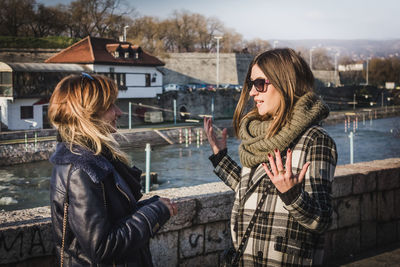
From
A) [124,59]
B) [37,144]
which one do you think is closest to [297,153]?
[37,144]

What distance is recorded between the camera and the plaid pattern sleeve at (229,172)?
8.02 ft

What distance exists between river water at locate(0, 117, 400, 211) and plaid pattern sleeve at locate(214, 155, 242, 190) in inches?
585

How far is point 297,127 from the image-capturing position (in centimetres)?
195

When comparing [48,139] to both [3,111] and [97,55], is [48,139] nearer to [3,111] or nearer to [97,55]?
[3,111]

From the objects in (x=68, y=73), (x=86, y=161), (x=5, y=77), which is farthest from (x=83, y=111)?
(x=68, y=73)

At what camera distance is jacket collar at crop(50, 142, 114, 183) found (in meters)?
1.70

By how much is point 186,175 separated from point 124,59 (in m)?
13.6

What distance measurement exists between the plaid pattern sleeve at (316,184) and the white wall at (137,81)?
29.9 meters

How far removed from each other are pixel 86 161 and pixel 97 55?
101 feet

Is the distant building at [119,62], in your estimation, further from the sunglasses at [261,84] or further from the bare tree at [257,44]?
the bare tree at [257,44]

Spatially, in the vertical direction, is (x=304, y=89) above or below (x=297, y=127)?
above

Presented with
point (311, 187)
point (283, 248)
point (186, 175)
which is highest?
point (311, 187)

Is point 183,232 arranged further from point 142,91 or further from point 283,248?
point 142,91

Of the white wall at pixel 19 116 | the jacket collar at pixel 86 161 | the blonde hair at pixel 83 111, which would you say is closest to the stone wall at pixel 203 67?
the white wall at pixel 19 116
